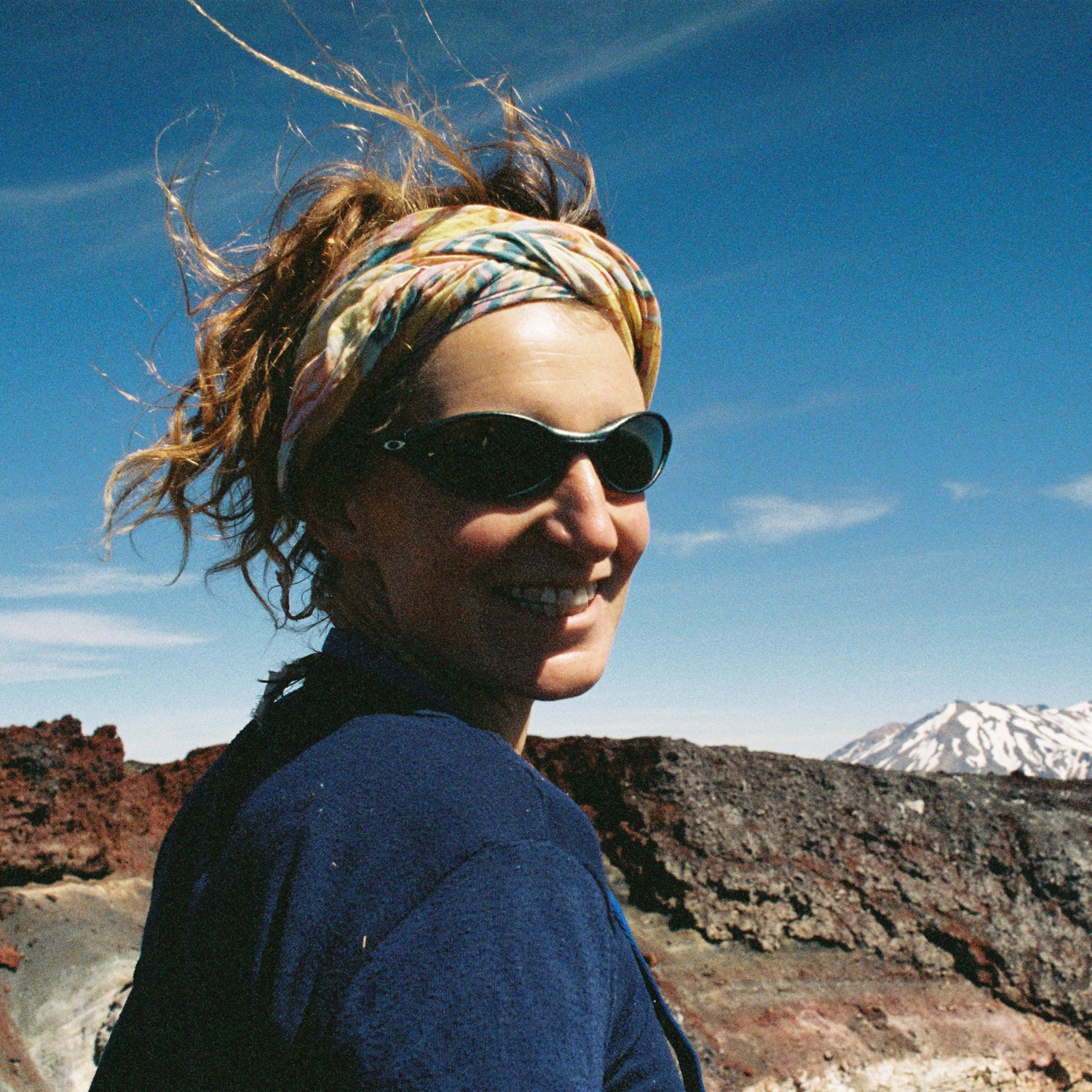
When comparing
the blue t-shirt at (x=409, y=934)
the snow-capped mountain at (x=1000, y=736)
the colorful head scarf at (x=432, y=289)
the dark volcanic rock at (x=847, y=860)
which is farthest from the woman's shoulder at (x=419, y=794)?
the snow-capped mountain at (x=1000, y=736)

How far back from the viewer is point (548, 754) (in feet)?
13.0

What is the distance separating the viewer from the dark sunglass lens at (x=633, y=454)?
1373 millimetres

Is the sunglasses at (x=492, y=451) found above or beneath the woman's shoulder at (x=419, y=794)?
above

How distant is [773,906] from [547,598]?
260 centimetres

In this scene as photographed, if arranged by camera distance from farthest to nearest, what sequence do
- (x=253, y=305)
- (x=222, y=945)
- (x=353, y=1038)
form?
(x=253, y=305), (x=222, y=945), (x=353, y=1038)

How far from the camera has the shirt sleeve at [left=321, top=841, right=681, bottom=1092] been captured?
0.80 metres

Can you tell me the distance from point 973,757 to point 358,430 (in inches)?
1911

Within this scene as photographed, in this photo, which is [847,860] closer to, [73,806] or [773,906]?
[773,906]

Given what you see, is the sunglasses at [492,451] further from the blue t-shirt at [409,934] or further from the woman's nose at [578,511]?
the blue t-shirt at [409,934]

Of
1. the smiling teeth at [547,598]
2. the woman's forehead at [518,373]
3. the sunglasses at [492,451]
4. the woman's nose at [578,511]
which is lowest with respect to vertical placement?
the smiling teeth at [547,598]

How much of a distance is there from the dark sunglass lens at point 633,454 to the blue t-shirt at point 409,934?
0.49 metres

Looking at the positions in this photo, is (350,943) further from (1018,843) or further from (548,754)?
(1018,843)

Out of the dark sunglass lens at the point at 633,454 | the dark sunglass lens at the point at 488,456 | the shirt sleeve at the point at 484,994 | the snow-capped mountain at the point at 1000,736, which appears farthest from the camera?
the snow-capped mountain at the point at 1000,736

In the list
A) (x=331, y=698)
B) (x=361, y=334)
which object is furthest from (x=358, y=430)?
(x=331, y=698)
